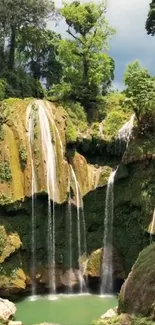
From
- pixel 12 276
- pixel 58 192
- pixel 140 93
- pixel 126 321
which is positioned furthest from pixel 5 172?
pixel 126 321

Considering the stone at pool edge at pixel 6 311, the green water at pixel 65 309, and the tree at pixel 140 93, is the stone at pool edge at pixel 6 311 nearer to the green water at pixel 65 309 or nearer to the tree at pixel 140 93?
the green water at pixel 65 309

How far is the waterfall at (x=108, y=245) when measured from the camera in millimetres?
22631

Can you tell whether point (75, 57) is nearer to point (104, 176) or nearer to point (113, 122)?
point (113, 122)

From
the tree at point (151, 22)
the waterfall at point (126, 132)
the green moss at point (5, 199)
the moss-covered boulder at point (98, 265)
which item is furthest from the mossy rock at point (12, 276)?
the tree at point (151, 22)

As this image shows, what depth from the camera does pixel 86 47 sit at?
30.0 metres

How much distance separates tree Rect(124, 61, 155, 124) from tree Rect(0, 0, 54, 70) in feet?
31.7

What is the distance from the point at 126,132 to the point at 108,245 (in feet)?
19.3

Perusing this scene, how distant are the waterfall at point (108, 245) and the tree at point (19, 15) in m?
13.3

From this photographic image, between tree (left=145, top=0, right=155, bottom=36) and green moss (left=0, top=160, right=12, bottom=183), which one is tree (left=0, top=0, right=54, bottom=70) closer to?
tree (left=145, top=0, right=155, bottom=36)

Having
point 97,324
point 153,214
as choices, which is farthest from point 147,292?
point 153,214

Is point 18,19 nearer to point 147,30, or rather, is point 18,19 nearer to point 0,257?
point 147,30

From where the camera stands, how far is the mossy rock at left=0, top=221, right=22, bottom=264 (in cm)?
2095

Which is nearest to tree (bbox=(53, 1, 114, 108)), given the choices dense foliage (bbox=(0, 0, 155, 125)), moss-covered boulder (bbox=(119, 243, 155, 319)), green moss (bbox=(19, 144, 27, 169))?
dense foliage (bbox=(0, 0, 155, 125))

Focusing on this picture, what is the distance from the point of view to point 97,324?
45.6 ft
